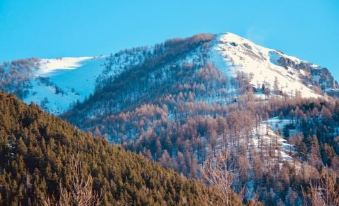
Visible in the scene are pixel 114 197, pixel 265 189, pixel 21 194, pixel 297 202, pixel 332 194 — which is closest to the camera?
pixel 332 194

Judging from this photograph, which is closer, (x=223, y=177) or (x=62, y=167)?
(x=223, y=177)

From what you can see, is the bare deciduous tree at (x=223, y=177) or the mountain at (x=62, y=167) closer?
the bare deciduous tree at (x=223, y=177)

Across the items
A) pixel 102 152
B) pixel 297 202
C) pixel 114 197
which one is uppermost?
pixel 102 152

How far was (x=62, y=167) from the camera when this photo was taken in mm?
77062

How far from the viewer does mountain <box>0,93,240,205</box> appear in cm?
7206

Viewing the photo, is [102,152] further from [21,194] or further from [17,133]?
[21,194]

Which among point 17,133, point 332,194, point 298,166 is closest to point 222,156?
point 332,194

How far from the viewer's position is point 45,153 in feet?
263

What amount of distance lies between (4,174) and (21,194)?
5.20 m

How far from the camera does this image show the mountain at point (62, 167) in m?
72.1

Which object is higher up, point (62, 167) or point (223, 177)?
point (223, 177)

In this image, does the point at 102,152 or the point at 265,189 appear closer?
the point at 102,152

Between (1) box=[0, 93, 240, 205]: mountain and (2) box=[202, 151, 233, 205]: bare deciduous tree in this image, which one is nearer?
(2) box=[202, 151, 233, 205]: bare deciduous tree

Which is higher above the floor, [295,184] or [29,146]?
[29,146]
